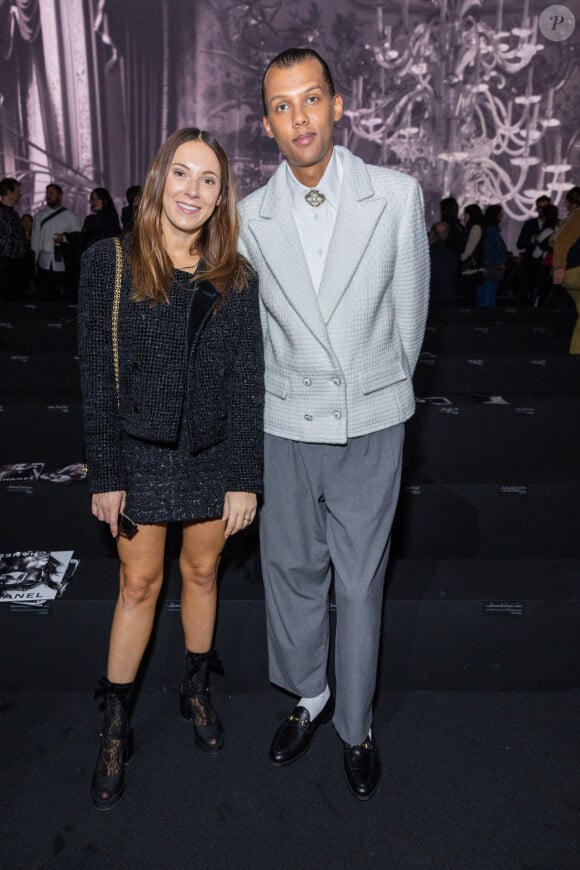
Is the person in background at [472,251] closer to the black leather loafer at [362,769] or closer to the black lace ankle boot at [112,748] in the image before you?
the black leather loafer at [362,769]

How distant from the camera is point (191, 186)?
1580 millimetres

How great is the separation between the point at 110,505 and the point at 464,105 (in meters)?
12.6

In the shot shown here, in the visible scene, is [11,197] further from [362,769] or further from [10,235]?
[362,769]

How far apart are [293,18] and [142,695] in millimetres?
12320

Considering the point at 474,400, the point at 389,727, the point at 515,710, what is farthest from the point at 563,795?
the point at 474,400

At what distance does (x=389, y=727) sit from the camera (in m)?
2.06

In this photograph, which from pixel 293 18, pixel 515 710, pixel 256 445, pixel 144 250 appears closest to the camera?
pixel 144 250

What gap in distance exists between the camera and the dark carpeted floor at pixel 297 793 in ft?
5.33

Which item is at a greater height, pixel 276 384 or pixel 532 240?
pixel 532 240

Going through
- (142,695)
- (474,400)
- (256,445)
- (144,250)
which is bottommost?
(142,695)

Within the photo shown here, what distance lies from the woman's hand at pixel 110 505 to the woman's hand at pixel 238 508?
0.24 metres

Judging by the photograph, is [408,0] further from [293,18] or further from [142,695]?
[142,695]

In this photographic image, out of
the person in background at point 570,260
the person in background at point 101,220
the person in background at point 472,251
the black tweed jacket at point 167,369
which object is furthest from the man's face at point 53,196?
the black tweed jacket at point 167,369

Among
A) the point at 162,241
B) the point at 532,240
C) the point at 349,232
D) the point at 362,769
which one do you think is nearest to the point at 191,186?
the point at 162,241
